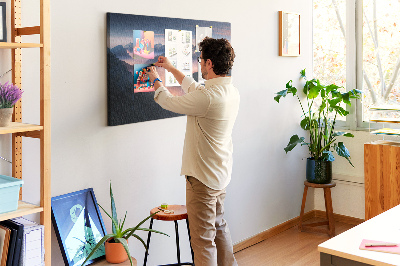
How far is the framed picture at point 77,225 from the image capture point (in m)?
3.05

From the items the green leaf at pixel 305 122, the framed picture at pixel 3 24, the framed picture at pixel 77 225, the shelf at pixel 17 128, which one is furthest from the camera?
the green leaf at pixel 305 122

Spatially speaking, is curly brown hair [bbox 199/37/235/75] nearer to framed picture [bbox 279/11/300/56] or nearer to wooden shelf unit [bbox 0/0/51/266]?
wooden shelf unit [bbox 0/0/51/266]

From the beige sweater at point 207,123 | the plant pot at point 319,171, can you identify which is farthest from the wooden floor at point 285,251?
the beige sweater at point 207,123

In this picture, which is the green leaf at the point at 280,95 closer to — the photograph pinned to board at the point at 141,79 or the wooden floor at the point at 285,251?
the wooden floor at the point at 285,251

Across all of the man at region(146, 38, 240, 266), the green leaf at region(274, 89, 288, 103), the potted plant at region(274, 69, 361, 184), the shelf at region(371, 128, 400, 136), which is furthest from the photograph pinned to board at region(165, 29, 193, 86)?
the shelf at region(371, 128, 400, 136)

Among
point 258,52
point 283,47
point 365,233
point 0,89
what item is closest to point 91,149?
point 0,89

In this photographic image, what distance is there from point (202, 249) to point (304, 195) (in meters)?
2.08

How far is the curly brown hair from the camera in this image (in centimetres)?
333

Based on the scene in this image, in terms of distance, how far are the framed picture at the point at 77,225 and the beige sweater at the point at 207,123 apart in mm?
646

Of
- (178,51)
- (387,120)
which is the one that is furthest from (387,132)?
(178,51)

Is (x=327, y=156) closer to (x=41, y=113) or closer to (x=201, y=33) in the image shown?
(x=201, y=33)

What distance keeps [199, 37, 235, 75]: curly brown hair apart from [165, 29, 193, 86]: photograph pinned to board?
441mm

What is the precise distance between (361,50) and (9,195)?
13.2 feet

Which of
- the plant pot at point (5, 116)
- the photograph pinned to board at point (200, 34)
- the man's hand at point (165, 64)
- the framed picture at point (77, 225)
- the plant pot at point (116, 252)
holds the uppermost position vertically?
the photograph pinned to board at point (200, 34)
